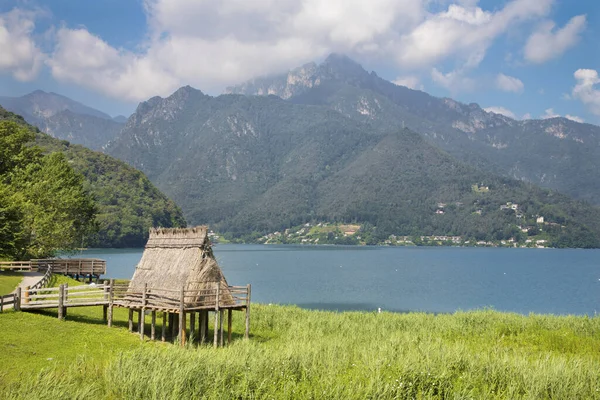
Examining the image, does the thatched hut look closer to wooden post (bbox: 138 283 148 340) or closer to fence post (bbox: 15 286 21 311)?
wooden post (bbox: 138 283 148 340)

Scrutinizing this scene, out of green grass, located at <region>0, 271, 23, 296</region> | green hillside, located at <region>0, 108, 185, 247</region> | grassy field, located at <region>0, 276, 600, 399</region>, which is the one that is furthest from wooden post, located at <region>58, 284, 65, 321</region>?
green hillside, located at <region>0, 108, 185, 247</region>

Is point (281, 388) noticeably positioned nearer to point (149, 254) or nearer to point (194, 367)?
point (194, 367)

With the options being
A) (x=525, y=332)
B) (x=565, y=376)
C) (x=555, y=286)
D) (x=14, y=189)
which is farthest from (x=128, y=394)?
(x=555, y=286)

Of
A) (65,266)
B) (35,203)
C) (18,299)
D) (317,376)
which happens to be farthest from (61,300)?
(35,203)

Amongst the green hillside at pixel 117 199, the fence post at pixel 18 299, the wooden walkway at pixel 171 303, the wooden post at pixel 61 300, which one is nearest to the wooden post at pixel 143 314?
the wooden walkway at pixel 171 303

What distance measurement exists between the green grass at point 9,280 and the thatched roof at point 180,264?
848 centimetres

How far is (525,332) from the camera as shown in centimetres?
2683

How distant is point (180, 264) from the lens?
24.8 meters

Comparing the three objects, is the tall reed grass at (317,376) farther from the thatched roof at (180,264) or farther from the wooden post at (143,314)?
the wooden post at (143,314)

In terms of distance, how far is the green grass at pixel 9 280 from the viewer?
29798mm

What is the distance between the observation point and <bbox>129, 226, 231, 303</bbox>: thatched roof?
78.9 feet

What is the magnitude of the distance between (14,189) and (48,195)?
2848 mm

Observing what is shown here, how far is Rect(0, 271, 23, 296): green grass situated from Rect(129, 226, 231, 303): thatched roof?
848 centimetres

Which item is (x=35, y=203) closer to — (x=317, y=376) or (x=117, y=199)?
(x=317, y=376)
